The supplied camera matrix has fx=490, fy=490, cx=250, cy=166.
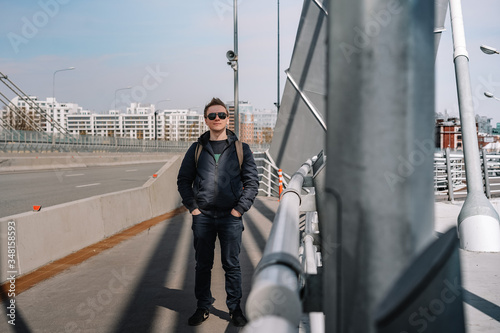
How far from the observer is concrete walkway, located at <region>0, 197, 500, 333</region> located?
4426 millimetres

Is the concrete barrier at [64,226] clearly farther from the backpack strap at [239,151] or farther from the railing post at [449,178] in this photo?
the railing post at [449,178]

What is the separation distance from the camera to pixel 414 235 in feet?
3.38

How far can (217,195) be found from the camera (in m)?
4.38

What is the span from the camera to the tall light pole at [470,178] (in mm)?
7543

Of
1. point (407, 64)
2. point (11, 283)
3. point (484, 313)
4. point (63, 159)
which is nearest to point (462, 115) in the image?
point (484, 313)

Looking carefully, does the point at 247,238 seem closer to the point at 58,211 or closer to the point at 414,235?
the point at 58,211

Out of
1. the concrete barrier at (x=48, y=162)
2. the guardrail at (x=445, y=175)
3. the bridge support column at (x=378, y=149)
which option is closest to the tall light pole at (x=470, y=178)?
the guardrail at (x=445, y=175)

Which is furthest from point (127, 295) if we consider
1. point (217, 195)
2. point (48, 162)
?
point (48, 162)

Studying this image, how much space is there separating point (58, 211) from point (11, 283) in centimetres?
138

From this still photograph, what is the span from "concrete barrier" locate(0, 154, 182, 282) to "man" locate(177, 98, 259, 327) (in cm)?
240

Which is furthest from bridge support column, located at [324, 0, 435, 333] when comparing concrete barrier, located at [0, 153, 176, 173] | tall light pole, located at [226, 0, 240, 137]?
concrete barrier, located at [0, 153, 176, 173]

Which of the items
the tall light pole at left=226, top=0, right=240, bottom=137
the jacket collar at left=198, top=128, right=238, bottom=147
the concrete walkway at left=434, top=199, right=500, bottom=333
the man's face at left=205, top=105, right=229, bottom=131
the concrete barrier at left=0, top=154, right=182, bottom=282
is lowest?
the concrete walkway at left=434, top=199, right=500, bottom=333

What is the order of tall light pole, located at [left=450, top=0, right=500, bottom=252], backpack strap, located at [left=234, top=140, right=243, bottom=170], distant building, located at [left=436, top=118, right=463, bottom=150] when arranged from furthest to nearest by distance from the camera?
1. distant building, located at [left=436, top=118, right=463, bottom=150]
2. tall light pole, located at [left=450, top=0, right=500, bottom=252]
3. backpack strap, located at [left=234, top=140, right=243, bottom=170]

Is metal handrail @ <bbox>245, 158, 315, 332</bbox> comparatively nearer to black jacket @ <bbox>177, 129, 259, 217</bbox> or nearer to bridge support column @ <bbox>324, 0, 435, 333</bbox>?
bridge support column @ <bbox>324, 0, 435, 333</bbox>
